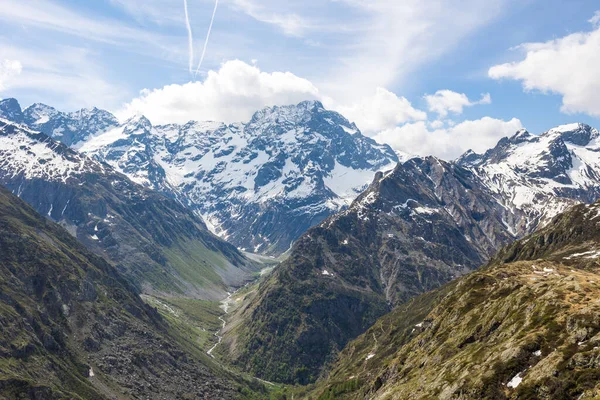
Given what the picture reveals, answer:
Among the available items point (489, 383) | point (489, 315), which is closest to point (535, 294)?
point (489, 315)

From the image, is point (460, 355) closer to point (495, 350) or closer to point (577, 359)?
point (495, 350)

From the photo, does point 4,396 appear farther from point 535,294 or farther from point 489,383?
point 535,294

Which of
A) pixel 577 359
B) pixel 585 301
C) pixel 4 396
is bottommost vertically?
pixel 4 396

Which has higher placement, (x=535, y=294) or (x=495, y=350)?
(x=535, y=294)

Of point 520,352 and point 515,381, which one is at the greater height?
point 520,352

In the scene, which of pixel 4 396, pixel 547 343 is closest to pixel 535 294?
pixel 547 343

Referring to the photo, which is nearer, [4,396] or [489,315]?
[489,315]

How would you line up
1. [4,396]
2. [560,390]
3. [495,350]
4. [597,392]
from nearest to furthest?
[597,392] → [560,390] → [495,350] → [4,396]

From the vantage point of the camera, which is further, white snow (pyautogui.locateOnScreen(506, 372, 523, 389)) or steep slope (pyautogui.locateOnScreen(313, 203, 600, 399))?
white snow (pyautogui.locateOnScreen(506, 372, 523, 389))

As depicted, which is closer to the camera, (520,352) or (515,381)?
(515,381)

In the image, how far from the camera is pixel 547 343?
12962 cm

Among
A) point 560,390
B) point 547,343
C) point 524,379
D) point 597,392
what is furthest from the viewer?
point 547,343

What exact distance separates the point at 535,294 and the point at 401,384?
56306 mm

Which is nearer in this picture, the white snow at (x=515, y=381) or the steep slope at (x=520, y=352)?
the steep slope at (x=520, y=352)
